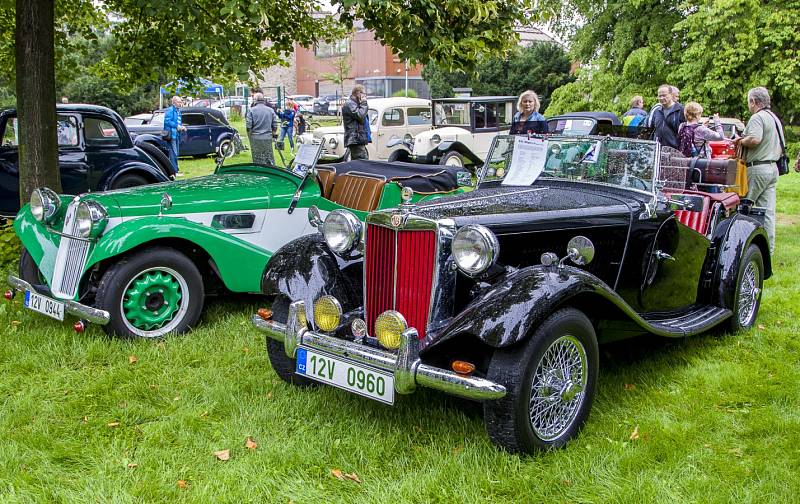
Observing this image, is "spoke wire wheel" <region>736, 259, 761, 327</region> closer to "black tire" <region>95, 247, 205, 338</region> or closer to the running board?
the running board

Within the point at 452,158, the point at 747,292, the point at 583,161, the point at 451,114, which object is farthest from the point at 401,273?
the point at 451,114

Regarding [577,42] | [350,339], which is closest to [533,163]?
[350,339]

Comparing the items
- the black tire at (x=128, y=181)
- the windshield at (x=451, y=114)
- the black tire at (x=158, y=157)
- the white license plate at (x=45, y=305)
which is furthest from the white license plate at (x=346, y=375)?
the windshield at (x=451, y=114)

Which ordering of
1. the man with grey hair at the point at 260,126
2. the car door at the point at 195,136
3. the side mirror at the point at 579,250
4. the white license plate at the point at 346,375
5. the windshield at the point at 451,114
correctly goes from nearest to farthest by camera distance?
the white license plate at the point at 346,375
the side mirror at the point at 579,250
the man with grey hair at the point at 260,126
the windshield at the point at 451,114
the car door at the point at 195,136

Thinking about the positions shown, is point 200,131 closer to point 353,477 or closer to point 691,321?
point 691,321

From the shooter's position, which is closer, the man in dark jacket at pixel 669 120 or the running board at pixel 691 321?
the running board at pixel 691 321

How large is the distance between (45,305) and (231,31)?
294 centimetres

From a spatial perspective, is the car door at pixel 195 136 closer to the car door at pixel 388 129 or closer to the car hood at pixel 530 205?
the car door at pixel 388 129

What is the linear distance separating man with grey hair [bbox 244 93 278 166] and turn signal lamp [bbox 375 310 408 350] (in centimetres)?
936

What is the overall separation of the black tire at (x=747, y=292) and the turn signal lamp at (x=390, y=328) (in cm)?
284

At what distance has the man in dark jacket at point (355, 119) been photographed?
40.1 feet

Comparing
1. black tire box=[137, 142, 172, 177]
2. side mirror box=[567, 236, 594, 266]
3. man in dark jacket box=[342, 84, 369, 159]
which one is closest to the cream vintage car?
man in dark jacket box=[342, 84, 369, 159]

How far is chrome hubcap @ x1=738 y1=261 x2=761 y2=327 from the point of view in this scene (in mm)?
5230

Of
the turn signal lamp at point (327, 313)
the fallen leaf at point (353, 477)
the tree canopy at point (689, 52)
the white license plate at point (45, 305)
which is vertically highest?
the tree canopy at point (689, 52)
